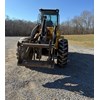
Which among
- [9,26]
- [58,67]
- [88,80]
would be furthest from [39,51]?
[9,26]

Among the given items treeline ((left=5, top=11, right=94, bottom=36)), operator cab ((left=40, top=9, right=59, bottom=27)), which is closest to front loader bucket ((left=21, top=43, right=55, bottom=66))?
operator cab ((left=40, top=9, right=59, bottom=27))

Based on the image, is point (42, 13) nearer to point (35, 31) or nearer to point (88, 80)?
point (35, 31)

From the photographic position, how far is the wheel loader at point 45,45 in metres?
5.64

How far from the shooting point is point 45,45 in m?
5.52

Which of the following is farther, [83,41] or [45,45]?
[83,41]

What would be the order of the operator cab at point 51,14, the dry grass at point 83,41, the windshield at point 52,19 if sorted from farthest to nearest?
1. the dry grass at point 83,41
2. the operator cab at point 51,14
3. the windshield at point 52,19

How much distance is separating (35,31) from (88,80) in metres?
2.46

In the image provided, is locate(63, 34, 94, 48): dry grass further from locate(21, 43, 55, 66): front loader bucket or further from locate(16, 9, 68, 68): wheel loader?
locate(21, 43, 55, 66): front loader bucket

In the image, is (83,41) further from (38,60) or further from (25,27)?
(38,60)

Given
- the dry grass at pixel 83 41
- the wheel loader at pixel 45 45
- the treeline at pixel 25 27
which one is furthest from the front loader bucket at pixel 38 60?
the treeline at pixel 25 27

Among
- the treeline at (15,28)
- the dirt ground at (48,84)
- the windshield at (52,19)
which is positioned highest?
the treeline at (15,28)

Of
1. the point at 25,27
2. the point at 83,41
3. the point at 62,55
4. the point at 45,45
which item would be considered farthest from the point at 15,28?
the point at 45,45

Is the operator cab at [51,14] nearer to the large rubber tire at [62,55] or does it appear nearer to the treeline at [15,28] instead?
the large rubber tire at [62,55]

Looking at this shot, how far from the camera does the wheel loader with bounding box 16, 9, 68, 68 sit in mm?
5645
